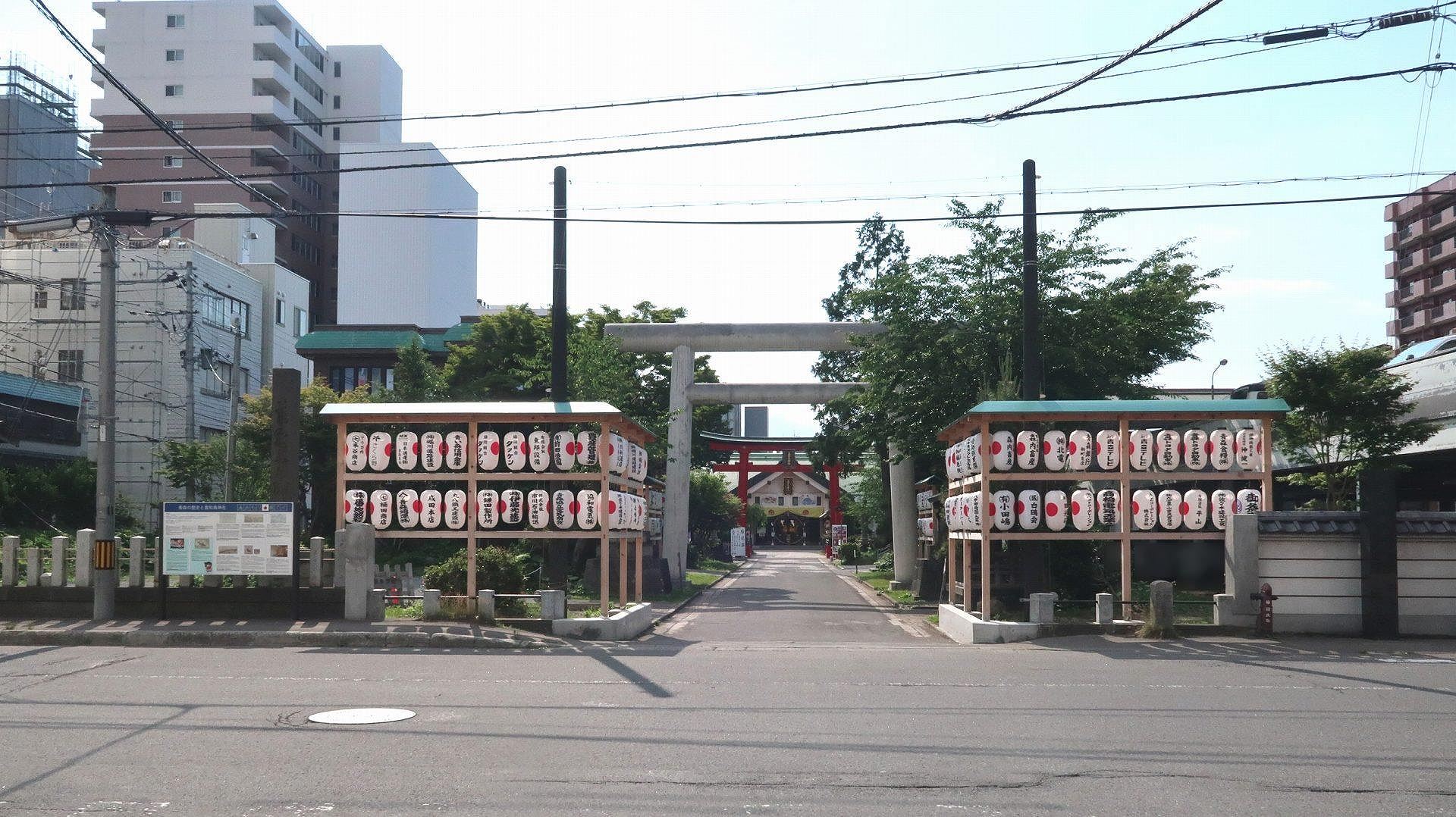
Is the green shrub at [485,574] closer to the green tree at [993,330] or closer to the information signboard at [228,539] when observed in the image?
the information signboard at [228,539]

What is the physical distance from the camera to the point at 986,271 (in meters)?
27.0

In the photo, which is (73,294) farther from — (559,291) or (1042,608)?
(1042,608)

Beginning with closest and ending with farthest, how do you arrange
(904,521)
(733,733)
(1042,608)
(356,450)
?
(733,733)
(1042,608)
(356,450)
(904,521)

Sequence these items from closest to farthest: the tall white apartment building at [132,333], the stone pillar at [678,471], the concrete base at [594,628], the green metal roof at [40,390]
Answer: the concrete base at [594,628] → the stone pillar at [678,471] → the green metal roof at [40,390] → the tall white apartment building at [132,333]

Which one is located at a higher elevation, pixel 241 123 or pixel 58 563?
pixel 241 123

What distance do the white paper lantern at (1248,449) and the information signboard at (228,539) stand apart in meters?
14.9

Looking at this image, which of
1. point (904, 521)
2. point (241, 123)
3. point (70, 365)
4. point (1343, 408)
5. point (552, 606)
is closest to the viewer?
point (552, 606)

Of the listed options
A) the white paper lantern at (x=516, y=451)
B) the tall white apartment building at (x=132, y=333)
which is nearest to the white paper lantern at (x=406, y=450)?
the white paper lantern at (x=516, y=451)

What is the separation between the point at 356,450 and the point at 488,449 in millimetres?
2202

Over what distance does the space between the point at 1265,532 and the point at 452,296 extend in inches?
2806

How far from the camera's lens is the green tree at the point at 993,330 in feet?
86.0

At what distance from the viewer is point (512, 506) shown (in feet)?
63.8

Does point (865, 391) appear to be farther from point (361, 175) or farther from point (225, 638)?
point (361, 175)

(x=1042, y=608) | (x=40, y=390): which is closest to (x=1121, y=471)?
(x=1042, y=608)
